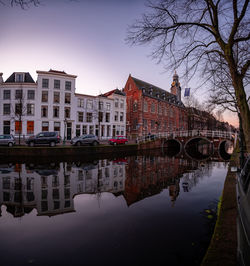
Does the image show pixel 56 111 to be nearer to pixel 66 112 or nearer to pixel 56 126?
pixel 66 112

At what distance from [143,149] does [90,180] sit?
60.1ft

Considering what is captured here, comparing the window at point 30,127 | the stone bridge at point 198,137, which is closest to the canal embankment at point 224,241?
the stone bridge at point 198,137

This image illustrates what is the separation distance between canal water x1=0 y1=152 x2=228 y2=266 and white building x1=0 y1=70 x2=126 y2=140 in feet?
66.3

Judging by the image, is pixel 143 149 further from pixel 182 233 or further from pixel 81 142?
pixel 182 233

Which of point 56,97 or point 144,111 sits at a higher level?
point 56,97

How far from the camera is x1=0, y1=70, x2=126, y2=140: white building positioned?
1112 inches

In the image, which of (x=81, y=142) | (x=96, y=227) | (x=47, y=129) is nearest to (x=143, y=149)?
(x=81, y=142)

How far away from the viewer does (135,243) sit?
12.6 ft

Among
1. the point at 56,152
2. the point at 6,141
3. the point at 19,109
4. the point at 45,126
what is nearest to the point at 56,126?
the point at 45,126

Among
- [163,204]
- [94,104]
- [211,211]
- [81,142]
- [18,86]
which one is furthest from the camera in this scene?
[94,104]

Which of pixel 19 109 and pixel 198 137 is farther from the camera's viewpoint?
pixel 198 137

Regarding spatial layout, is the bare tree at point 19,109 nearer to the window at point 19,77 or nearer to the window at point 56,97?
the window at point 19,77

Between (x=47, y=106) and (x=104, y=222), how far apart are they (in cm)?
2886

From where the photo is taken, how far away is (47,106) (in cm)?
2939
